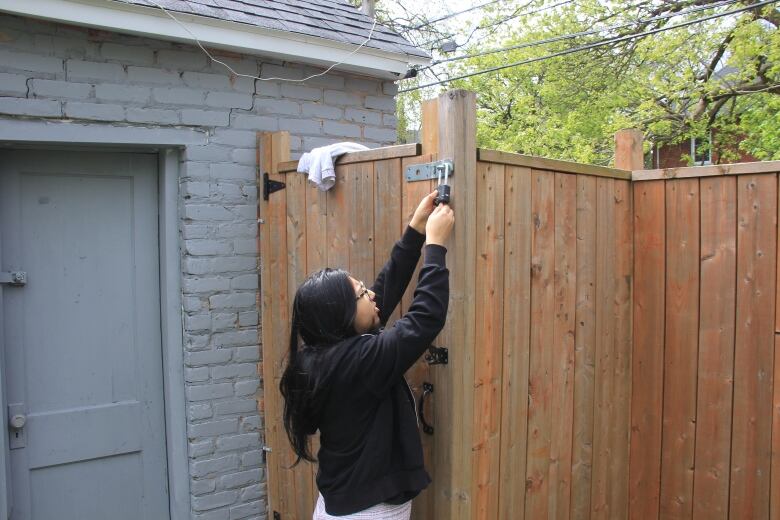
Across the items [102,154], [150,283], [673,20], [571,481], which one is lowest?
[571,481]

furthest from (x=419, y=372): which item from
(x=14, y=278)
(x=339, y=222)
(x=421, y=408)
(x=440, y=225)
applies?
(x=14, y=278)

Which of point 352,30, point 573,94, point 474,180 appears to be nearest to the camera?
point 474,180

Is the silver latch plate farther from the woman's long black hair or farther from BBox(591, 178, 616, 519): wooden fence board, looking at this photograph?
BBox(591, 178, 616, 519): wooden fence board

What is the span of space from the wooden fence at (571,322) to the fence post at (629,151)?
0.04ft

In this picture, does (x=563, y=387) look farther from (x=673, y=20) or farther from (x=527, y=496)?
(x=673, y=20)

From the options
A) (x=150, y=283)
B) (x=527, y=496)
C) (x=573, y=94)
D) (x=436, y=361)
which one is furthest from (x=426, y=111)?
(x=573, y=94)

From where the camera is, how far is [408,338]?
2.12 m

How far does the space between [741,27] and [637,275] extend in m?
8.58

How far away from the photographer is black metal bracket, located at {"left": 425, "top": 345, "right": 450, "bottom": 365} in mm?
2393

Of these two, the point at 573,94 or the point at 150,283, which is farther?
the point at 573,94

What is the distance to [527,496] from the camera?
2791 millimetres

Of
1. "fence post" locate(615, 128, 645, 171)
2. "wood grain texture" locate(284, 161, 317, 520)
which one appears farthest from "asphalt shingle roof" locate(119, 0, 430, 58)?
"fence post" locate(615, 128, 645, 171)

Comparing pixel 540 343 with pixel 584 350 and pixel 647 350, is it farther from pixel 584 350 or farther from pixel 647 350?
pixel 647 350

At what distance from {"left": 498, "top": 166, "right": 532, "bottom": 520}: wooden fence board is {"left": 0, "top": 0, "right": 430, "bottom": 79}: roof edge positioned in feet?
5.30
